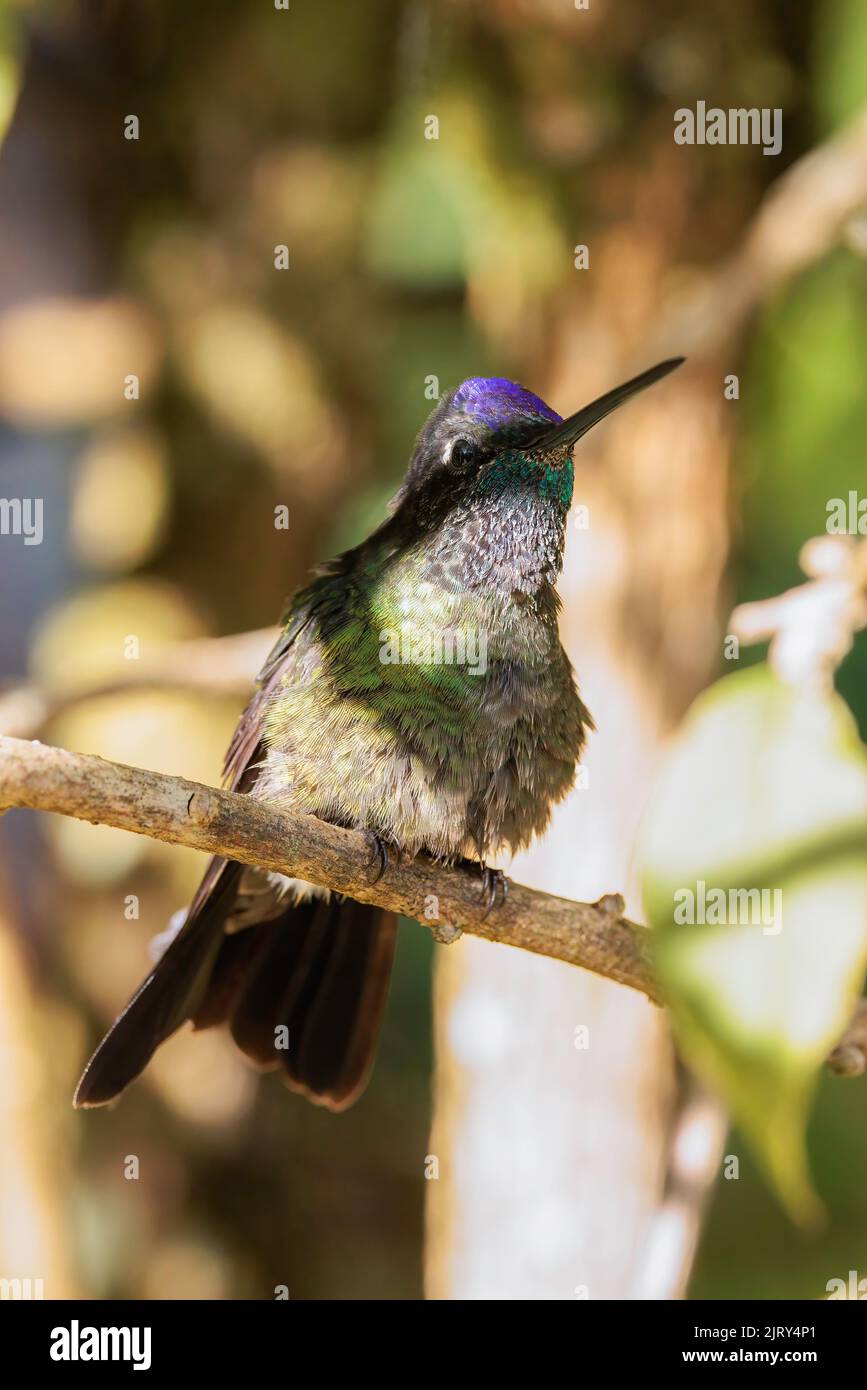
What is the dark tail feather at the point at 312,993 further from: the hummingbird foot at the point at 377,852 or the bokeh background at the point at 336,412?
the hummingbird foot at the point at 377,852

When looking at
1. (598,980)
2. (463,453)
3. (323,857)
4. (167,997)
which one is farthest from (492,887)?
(598,980)

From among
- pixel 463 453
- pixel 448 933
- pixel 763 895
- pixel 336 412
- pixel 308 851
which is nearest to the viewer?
pixel 763 895

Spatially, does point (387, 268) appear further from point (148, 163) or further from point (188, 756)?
point (188, 756)

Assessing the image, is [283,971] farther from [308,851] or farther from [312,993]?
[308,851]

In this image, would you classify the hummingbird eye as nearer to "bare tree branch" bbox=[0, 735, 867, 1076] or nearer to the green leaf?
"bare tree branch" bbox=[0, 735, 867, 1076]

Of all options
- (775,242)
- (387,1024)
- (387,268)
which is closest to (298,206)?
(387,268)

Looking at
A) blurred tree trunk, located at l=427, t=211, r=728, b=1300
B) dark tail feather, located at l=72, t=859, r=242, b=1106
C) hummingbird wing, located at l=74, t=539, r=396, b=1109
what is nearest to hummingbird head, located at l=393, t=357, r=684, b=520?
hummingbird wing, located at l=74, t=539, r=396, b=1109
